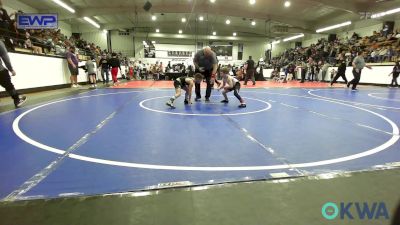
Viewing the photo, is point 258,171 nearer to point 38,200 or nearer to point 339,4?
point 38,200

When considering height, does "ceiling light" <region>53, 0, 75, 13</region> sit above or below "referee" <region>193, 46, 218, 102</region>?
above

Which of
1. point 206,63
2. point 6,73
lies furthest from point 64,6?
point 206,63

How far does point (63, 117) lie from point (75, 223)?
3968mm

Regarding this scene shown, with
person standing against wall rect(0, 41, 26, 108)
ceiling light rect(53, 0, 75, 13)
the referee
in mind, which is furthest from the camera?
ceiling light rect(53, 0, 75, 13)

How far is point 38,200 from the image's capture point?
Result: 1.97 m

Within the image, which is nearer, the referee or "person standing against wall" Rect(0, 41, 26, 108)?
"person standing against wall" Rect(0, 41, 26, 108)

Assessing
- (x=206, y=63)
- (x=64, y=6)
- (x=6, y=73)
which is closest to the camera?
(x=6, y=73)

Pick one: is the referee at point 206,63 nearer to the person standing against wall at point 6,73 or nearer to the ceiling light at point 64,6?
the person standing against wall at point 6,73

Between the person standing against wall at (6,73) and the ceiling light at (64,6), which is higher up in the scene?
the ceiling light at (64,6)

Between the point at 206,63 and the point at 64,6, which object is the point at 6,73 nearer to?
the point at 206,63

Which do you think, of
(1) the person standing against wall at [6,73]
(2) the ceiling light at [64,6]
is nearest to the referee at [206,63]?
(1) the person standing against wall at [6,73]

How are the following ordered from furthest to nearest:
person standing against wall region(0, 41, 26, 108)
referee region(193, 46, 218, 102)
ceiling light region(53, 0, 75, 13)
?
ceiling light region(53, 0, 75, 13), referee region(193, 46, 218, 102), person standing against wall region(0, 41, 26, 108)

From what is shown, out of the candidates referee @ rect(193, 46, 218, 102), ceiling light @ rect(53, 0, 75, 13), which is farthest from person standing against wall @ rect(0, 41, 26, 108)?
ceiling light @ rect(53, 0, 75, 13)

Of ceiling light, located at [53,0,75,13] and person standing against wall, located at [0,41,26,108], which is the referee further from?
ceiling light, located at [53,0,75,13]
